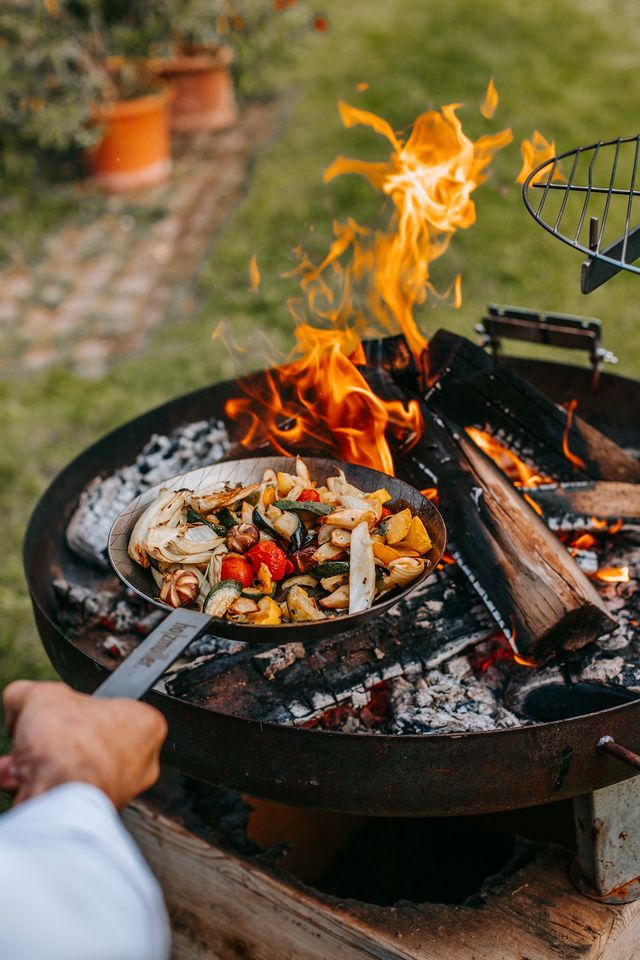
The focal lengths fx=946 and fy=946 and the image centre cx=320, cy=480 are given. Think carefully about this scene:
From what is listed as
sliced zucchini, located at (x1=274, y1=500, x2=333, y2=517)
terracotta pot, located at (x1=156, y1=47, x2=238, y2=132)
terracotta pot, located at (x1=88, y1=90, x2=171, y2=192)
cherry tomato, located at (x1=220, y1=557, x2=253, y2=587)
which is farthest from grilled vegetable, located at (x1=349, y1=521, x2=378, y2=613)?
terracotta pot, located at (x1=156, y1=47, x2=238, y2=132)

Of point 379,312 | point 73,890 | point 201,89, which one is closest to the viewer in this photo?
point 73,890

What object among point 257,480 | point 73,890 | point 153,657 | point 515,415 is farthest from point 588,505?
point 73,890

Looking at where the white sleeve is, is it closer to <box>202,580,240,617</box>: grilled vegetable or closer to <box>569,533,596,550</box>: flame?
<box>202,580,240,617</box>: grilled vegetable

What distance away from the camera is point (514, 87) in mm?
7461

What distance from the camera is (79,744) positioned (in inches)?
49.1

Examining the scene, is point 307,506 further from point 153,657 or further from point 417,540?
point 153,657

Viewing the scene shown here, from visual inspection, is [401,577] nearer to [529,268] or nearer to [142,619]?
[142,619]

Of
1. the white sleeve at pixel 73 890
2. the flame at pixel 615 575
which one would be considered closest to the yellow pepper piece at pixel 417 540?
the flame at pixel 615 575

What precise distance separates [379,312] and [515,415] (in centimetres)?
53

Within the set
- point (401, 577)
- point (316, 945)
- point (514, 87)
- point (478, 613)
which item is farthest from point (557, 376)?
point (514, 87)

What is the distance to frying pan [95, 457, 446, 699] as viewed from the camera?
1.50 meters

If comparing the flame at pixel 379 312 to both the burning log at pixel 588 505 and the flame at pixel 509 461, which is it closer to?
the flame at pixel 509 461

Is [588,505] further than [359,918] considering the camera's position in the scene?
Yes

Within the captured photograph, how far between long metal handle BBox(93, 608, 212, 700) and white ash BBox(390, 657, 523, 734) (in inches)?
26.3
